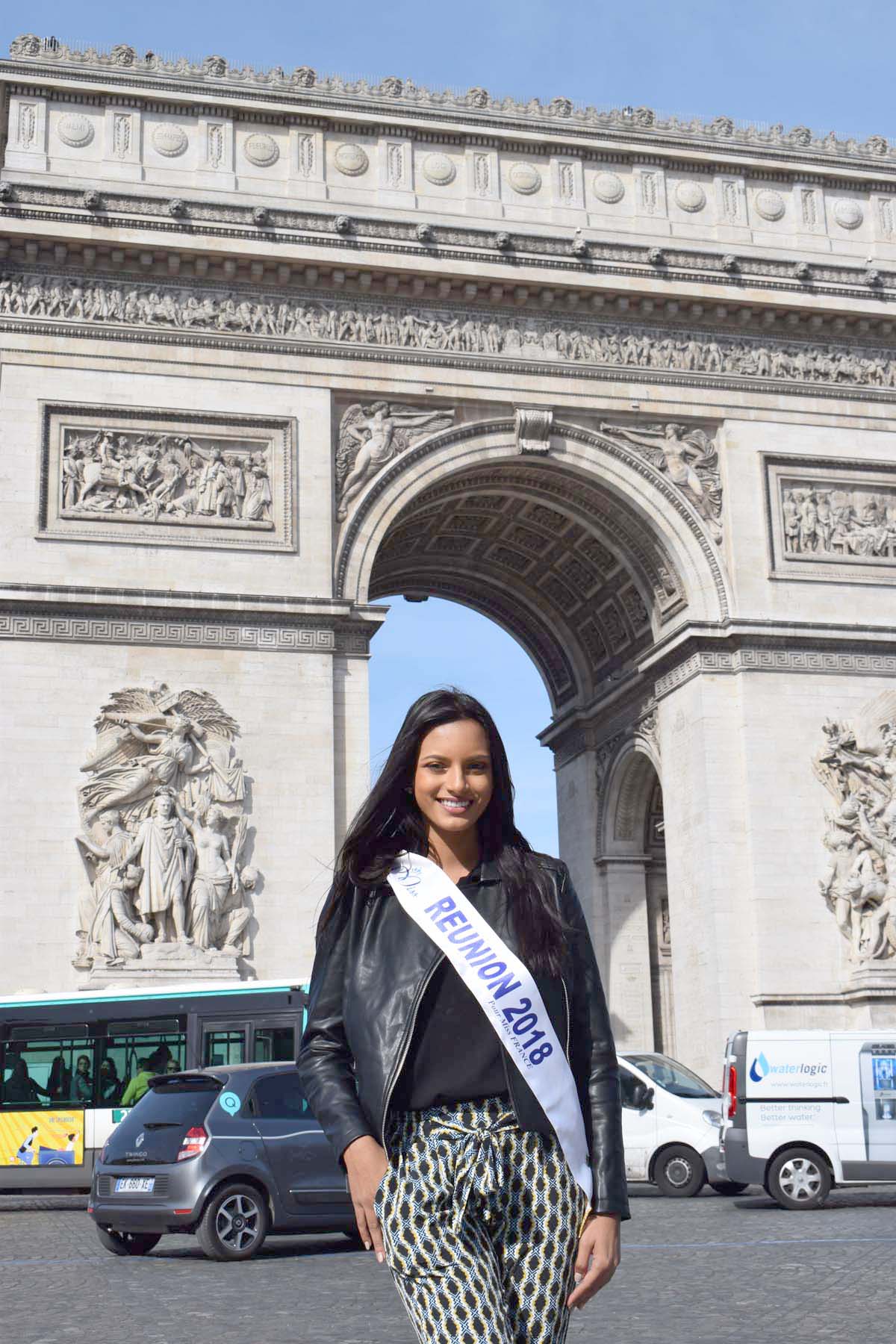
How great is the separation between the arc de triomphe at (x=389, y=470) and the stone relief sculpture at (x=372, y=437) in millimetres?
51

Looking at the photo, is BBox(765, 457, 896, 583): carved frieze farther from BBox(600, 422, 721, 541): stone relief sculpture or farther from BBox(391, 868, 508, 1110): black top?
BBox(391, 868, 508, 1110): black top

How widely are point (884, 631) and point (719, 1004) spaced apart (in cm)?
637

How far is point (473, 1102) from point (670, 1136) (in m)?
15.8

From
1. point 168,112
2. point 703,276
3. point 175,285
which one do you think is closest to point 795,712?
point 703,276

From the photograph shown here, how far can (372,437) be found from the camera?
25344 millimetres

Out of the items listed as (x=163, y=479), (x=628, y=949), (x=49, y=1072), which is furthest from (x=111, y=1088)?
(x=628, y=949)

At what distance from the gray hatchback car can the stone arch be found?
12.4 meters

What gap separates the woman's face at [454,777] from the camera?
375cm

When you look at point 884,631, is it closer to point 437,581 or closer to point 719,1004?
point 719,1004

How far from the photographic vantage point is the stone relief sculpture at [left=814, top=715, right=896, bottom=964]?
24.7m

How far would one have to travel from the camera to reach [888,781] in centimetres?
2555

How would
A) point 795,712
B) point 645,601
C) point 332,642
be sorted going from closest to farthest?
point 332,642 < point 795,712 < point 645,601

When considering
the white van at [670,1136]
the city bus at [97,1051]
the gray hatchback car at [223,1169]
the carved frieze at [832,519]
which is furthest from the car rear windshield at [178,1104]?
the carved frieze at [832,519]

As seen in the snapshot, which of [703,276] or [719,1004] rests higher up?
[703,276]
